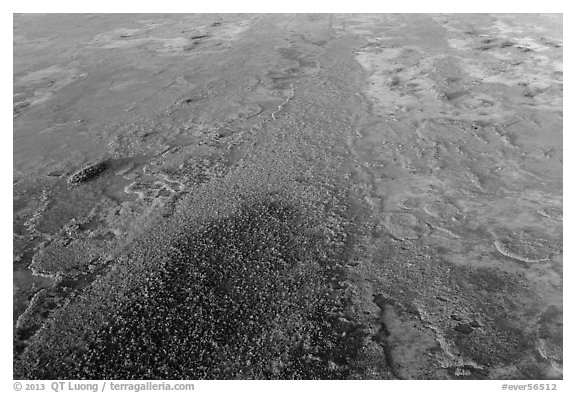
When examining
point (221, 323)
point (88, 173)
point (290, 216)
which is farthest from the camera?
point (88, 173)

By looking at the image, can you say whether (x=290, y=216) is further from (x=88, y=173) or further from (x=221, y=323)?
(x=88, y=173)

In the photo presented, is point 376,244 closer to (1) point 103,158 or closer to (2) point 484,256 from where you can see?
(2) point 484,256

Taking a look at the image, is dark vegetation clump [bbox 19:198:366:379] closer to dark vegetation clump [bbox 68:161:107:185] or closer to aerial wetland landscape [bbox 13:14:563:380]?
aerial wetland landscape [bbox 13:14:563:380]

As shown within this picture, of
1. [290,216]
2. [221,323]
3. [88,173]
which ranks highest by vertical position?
[88,173]

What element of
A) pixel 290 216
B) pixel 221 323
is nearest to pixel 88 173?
pixel 290 216

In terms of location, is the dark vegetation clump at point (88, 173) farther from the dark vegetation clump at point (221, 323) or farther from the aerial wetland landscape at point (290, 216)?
the dark vegetation clump at point (221, 323)

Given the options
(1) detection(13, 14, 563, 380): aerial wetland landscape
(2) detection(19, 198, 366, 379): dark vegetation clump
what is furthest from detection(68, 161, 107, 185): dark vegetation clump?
(2) detection(19, 198, 366, 379): dark vegetation clump

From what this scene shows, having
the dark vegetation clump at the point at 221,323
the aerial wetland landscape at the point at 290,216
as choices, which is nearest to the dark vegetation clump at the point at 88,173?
the aerial wetland landscape at the point at 290,216
